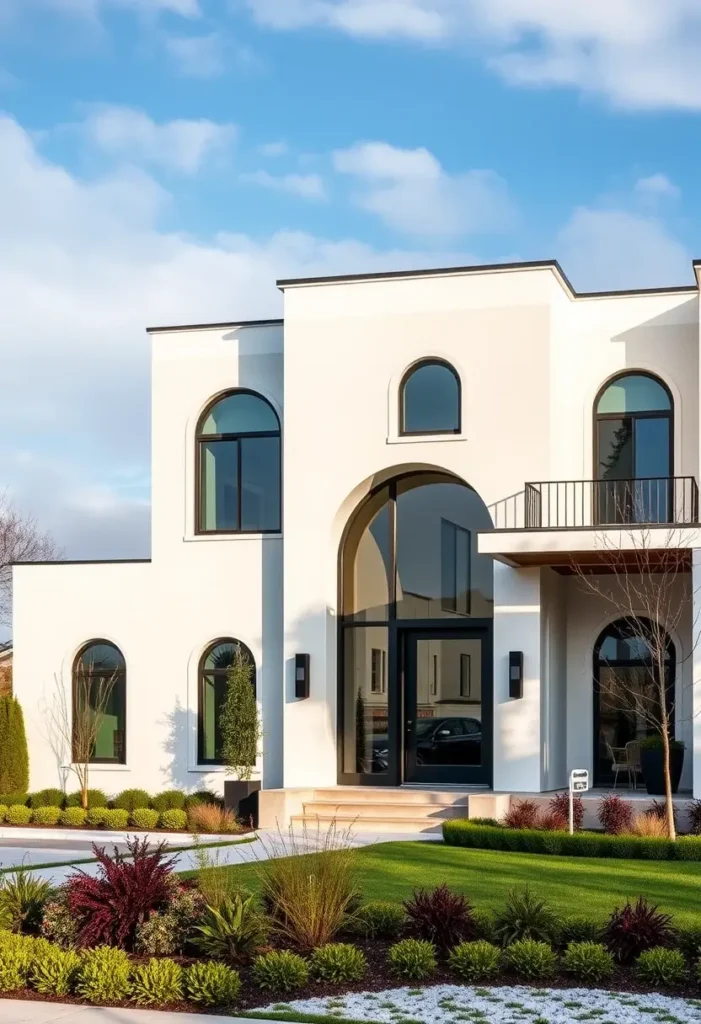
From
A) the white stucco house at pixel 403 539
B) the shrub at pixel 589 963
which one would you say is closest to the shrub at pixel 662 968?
the shrub at pixel 589 963

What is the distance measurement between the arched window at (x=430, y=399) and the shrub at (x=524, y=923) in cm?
1175

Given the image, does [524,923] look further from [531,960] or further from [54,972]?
[54,972]

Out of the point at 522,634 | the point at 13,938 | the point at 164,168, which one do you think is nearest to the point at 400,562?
the point at 522,634

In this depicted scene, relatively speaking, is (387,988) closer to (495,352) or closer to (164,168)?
(164,168)

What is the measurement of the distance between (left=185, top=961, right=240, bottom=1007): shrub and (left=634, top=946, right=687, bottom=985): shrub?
2.63 metres

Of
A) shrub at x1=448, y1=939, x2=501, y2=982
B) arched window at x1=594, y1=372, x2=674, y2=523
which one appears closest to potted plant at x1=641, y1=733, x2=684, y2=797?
arched window at x1=594, y1=372, x2=674, y2=523

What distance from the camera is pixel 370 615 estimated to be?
22000 millimetres

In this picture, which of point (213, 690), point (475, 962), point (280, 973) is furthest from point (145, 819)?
point (475, 962)

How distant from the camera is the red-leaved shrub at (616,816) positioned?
17.4 meters

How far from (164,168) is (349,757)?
9.71m

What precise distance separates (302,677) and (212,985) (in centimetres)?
1281

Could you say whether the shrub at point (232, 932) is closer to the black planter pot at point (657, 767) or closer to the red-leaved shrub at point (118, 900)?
the red-leaved shrub at point (118, 900)

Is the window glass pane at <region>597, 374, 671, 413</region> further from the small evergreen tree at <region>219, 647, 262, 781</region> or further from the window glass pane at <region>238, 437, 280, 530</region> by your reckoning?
the small evergreen tree at <region>219, 647, 262, 781</region>

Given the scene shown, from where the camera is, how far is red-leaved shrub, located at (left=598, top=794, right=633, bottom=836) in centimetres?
1741
